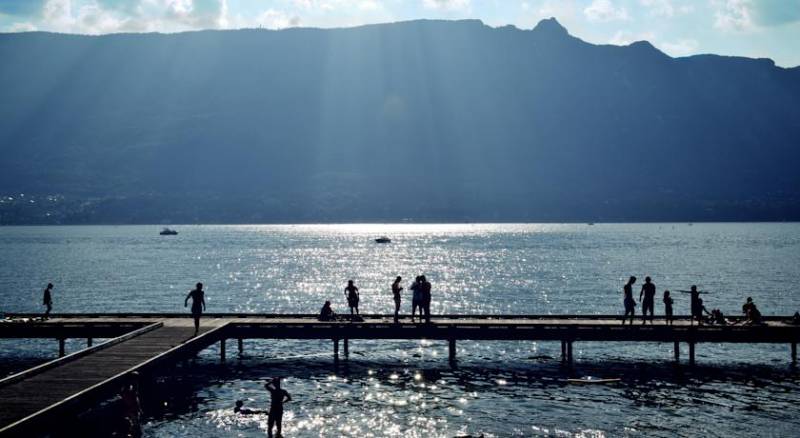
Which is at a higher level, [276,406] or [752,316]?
[752,316]

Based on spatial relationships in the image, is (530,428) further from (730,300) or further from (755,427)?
(730,300)

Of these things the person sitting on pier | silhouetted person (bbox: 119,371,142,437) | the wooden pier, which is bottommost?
silhouetted person (bbox: 119,371,142,437)

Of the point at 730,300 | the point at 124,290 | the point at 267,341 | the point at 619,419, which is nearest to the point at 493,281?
the point at 730,300

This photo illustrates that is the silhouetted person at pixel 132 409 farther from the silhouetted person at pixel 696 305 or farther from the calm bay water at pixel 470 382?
the silhouetted person at pixel 696 305

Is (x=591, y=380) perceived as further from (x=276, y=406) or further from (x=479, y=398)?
(x=276, y=406)

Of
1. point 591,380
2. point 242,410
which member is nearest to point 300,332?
point 242,410

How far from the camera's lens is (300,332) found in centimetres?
3788

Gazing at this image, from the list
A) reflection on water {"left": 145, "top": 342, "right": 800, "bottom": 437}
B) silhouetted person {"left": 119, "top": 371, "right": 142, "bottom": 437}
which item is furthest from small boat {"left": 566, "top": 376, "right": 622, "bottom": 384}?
silhouetted person {"left": 119, "top": 371, "right": 142, "bottom": 437}

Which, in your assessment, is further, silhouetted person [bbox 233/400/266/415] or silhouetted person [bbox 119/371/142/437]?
silhouetted person [bbox 233/400/266/415]

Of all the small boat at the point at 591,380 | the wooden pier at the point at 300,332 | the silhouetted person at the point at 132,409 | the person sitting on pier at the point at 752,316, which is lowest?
the small boat at the point at 591,380

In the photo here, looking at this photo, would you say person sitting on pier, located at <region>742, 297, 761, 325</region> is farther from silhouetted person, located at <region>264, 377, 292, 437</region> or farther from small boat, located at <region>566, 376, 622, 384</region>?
silhouetted person, located at <region>264, 377, 292, 437</region>

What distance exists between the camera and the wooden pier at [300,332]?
101ft

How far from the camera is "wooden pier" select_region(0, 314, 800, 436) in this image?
3088cm

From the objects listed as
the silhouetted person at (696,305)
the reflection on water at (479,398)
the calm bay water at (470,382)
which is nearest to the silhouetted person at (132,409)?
the reflection on water at (479,398)
